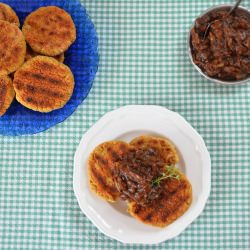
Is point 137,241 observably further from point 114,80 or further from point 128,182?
point 114,80

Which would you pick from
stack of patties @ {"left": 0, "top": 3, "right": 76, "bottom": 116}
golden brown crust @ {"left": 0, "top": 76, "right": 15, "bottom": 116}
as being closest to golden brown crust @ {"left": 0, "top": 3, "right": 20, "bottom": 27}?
stack of patties @ {"left": 0, "top": 3, "right": 76, "bottom": 116}

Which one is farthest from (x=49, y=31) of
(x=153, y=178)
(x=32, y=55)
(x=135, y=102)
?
(x=153, y=178)

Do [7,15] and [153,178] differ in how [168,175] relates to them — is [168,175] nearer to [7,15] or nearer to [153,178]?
→ [153,178]

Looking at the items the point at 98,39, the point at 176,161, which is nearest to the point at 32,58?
the point at 98,39

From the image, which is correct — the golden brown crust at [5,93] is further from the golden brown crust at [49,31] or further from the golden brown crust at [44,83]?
the golden brown crust at [49,31]

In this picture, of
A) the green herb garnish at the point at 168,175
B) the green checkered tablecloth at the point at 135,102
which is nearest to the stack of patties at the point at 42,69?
the green checkered tablecloth at the point at 135,102
